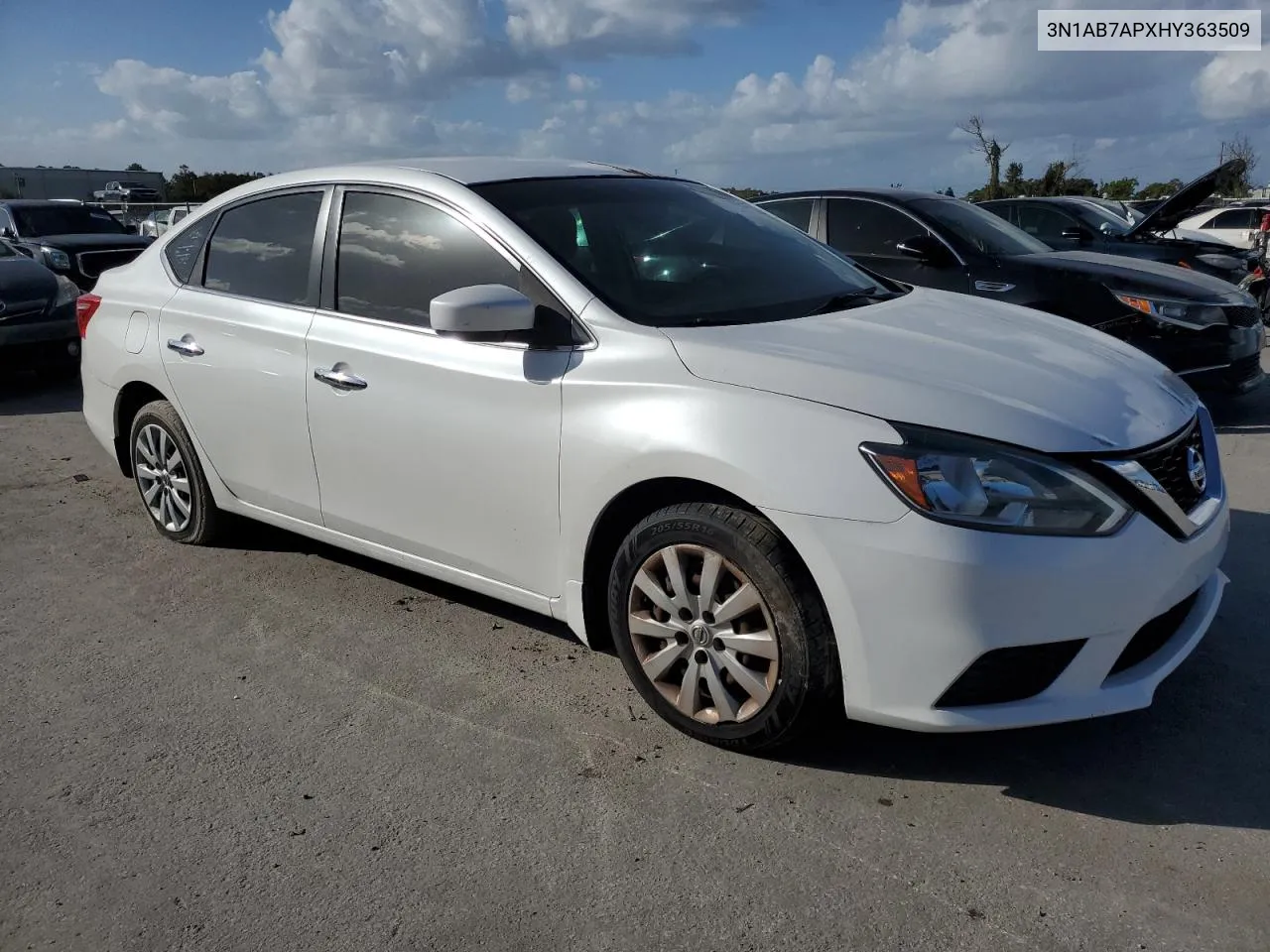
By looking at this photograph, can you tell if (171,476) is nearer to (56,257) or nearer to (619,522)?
(619,522)

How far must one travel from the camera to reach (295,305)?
421cm

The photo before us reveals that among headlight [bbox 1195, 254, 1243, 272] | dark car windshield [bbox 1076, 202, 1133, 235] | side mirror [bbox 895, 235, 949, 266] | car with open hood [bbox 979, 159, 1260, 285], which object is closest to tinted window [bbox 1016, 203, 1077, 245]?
→ car with open hood [bbox 979, 159, 1260, 285]

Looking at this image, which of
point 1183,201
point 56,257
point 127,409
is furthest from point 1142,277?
point 56,257

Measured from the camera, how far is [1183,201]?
373 inches

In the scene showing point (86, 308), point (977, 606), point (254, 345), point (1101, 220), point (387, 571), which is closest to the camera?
point (977, 606)

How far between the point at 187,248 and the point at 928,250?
15.5ft

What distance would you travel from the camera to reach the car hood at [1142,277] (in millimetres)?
7090

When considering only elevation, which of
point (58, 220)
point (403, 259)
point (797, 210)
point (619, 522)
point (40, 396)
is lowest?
point (40, 396)

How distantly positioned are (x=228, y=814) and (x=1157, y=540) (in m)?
2.53

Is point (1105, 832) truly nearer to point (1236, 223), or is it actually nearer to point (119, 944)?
point (119, 944)

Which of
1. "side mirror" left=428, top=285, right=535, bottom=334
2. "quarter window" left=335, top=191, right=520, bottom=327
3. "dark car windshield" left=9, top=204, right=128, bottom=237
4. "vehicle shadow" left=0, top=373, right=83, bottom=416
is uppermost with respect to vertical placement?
"dark car windshield" left=9, top=204, right=128, bottom=237

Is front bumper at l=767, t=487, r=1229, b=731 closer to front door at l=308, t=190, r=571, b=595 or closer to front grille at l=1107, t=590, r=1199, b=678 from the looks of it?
front grille at l=1107, t=590, r=1199, b=678

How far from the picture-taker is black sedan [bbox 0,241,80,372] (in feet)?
30.7

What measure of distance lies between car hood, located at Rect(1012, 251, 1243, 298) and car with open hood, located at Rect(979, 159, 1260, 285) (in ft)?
6.08
